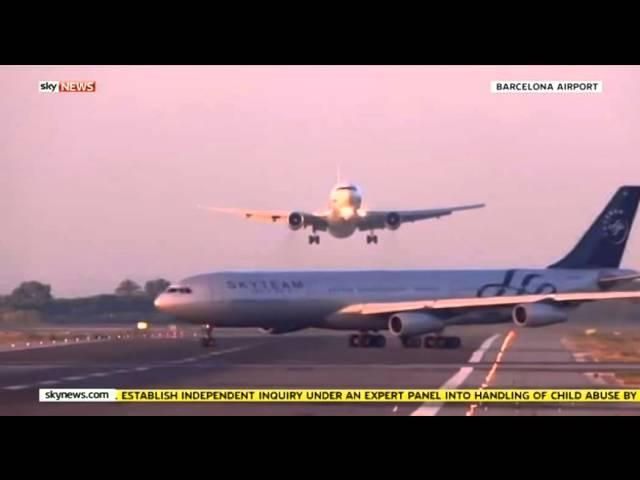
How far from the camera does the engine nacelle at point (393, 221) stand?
1371 centimetres

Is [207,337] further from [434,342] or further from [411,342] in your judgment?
[434,342]

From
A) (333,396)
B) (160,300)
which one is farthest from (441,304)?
(333,396)

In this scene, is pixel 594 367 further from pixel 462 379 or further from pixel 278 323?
pixel 278 323

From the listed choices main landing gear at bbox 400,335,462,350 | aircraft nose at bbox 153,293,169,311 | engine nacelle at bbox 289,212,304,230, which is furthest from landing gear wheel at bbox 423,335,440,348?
engine nacelle at bbox 289,212,304,230

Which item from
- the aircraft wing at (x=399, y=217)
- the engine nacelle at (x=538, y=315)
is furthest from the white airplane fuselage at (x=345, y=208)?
the engine nacelle at (x=538, y=315)

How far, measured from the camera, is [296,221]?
14.2 metres

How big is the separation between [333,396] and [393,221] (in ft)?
9.53

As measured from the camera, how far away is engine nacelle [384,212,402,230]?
13711mm
